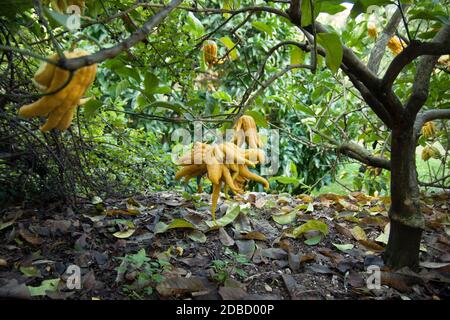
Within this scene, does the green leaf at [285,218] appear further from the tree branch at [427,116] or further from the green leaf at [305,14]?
the green leaf at [305,14]

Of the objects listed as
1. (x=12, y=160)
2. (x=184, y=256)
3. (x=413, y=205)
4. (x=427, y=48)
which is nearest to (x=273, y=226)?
(x=184, y=256)

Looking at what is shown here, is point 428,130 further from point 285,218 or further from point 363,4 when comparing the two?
point 363,4

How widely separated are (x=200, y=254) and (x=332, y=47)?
0.76 metres

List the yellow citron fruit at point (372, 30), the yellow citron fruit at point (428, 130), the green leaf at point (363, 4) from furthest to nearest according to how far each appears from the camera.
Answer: the yellow citron fruit at point (428, 130) < the yellow citron fruit at point (372, 30) < the green leaf at point (363, 4)

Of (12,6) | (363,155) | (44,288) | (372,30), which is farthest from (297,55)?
(44,288)

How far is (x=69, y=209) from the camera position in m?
1.58

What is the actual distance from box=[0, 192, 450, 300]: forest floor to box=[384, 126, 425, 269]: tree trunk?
5 cm

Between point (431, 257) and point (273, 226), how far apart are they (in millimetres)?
573

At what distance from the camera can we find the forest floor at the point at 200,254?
1.10 m

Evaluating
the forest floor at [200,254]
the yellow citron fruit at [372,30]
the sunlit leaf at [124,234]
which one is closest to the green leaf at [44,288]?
the forest floor at [200,254]

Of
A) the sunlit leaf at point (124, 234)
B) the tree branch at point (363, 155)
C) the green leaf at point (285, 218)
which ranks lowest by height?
the sunlit leaf at point (124, 234)

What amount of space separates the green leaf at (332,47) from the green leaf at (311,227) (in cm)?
67

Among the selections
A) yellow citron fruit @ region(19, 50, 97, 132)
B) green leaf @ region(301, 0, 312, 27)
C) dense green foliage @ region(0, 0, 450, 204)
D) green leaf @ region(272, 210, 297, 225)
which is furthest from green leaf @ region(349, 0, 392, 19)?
green leaf @ region(272, 210, 297, 225)

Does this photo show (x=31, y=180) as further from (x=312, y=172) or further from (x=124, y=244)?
(x=312, y=172)
